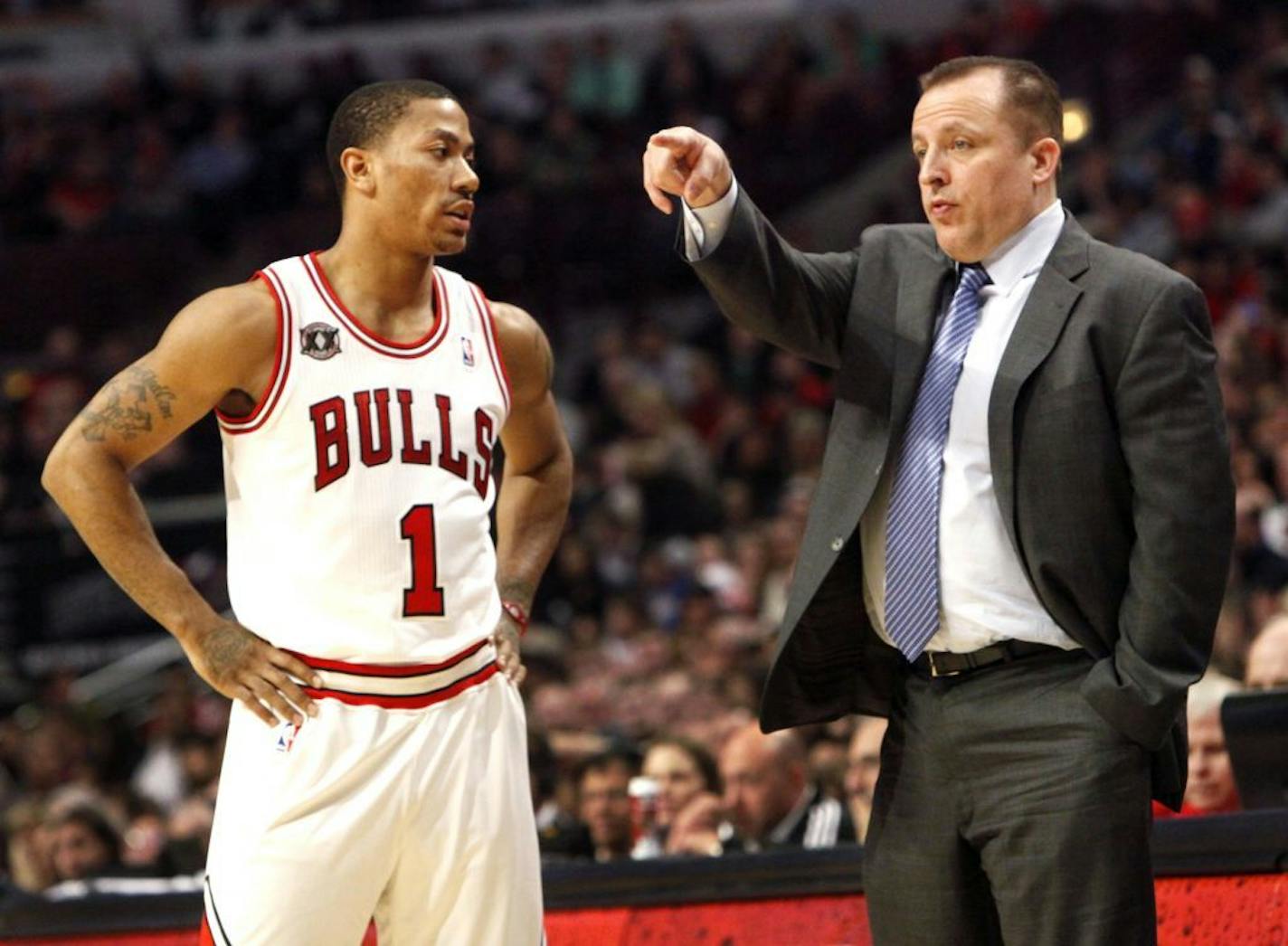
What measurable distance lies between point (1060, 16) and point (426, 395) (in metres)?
11.2

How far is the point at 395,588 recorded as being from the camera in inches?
143

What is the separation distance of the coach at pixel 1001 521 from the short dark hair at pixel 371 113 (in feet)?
2.03

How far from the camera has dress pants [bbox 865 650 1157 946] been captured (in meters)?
3.29

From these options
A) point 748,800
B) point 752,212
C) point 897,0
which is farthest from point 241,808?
point 897,0

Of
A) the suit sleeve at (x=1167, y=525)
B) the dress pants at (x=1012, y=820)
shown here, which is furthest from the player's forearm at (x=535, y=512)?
the suit sleeve at (x=1167, y=525)

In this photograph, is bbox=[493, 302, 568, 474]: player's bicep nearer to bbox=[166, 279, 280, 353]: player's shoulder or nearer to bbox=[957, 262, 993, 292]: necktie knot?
bbox=[166, 279, 280, 353]: player's shoulder

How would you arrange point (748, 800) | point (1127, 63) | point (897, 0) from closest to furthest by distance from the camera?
1. point (748, 800)
2. point (1127, 63)
3. point (897, 0)

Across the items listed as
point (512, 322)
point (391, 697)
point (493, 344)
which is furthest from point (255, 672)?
point (512, 322)

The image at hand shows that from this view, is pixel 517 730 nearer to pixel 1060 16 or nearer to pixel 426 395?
pixel 426 395

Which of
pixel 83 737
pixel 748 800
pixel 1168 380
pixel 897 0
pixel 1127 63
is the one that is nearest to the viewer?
pixel 1168 380

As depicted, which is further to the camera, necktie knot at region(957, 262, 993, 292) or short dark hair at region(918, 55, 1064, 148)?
necktie knot at region(957, 262, 993, 292)

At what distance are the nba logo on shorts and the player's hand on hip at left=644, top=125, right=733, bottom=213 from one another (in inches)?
45.8

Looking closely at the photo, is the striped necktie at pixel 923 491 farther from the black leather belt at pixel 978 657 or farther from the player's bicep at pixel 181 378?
the player's bicep at pixel 181 378

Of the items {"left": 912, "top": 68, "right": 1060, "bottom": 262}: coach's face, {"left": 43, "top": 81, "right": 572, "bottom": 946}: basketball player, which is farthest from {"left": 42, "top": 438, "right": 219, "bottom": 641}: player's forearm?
{"left": 912, "top": 68, "right": 1060, "bottom": 262}: coach's face
